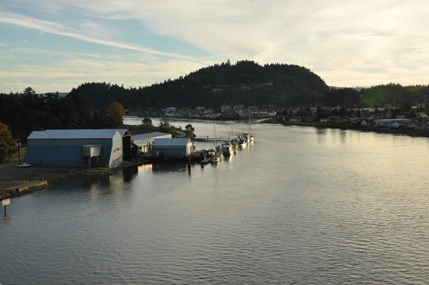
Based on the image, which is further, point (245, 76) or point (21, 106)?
point (245, 76)

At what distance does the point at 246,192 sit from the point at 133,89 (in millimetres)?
93006

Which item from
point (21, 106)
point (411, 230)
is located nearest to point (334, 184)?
point (411, 230)

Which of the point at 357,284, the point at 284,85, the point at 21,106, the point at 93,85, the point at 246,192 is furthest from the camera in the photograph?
the point at 93,85

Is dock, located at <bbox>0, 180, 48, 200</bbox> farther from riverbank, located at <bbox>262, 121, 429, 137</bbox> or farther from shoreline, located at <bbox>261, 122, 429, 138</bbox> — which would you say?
riverbank, located at <bbox>262, 121, 429, 137</bbox>

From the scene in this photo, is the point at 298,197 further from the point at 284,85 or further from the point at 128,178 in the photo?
the point at 284,85

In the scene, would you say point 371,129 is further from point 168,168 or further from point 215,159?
point 168,168

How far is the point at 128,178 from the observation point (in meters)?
13.7

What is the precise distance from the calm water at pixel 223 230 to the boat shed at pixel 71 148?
1591 mm

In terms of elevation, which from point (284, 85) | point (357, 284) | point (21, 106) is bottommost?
point (357, 284)

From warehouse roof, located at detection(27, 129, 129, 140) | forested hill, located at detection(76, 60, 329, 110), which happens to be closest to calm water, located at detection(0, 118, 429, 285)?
warehouse roof, located at detection(27, 129, 129, 140)

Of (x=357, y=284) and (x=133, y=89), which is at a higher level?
(x=133, y=89)

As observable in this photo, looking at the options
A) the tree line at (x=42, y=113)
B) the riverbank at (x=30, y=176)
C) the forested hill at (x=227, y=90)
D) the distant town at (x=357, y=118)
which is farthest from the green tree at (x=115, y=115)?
the forested hill at (x=227, y=90)

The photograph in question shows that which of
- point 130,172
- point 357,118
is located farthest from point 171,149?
point 357,118

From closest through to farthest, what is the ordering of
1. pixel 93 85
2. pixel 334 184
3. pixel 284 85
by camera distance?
pixel 334 184, pixel 284 85, pixel 93 85
